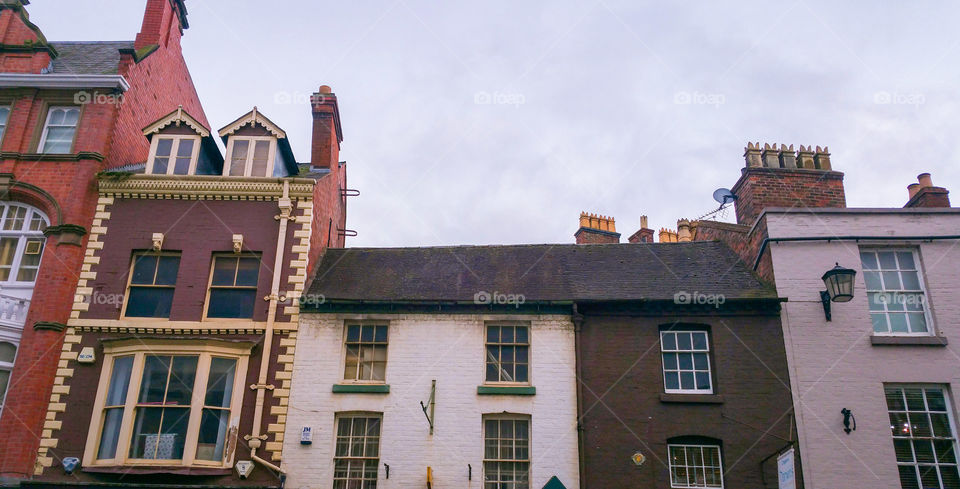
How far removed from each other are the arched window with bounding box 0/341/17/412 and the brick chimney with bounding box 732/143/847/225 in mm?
19849

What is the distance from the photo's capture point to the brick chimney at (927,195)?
62.0 feet

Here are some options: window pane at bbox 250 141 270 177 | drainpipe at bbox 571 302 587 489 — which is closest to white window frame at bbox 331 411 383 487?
drainpipe at bbox 571 302 587 489

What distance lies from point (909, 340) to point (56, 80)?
23.5m

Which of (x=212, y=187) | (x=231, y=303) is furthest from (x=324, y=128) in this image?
(x=231, y=303)

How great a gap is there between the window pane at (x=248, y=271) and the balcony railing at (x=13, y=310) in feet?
17.4

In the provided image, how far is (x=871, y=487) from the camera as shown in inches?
596

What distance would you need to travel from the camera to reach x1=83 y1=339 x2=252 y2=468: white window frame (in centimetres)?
1590

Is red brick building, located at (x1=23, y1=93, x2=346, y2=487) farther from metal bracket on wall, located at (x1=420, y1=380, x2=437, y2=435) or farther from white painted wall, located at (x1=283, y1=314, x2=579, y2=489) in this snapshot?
metal bracket on wall, located at (x1=420, y1=380, x2=437, y2=435)

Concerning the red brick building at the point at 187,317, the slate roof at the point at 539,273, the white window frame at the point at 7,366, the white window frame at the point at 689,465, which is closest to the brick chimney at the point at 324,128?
the red brick building at the point at 187,317

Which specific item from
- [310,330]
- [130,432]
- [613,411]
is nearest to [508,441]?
[613,411]

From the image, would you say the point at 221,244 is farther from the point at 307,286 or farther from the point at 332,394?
the point at 332,394

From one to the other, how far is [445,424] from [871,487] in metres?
9.57

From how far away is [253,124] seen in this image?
1994 cm

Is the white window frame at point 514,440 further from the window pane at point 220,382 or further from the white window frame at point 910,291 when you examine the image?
the white window frame at point 910,291
